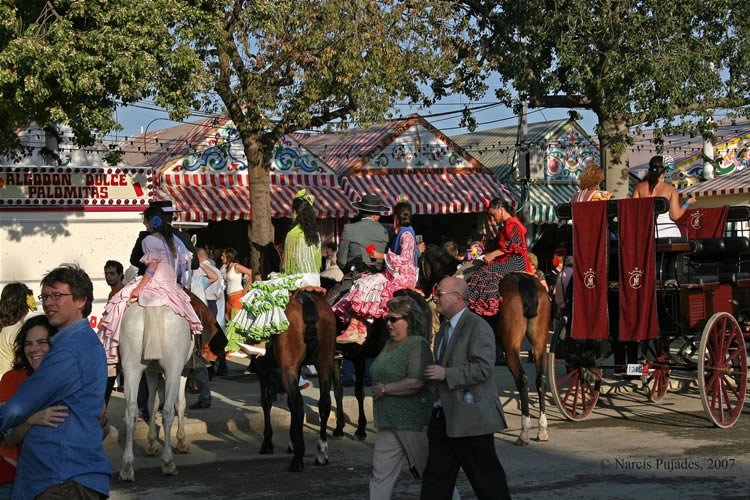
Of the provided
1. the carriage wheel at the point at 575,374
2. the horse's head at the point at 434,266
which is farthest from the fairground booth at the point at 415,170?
the horse's head at the point at 434,266

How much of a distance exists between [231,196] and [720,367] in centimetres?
1657

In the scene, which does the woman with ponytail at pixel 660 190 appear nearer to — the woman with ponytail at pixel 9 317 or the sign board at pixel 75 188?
the woman with ponytail at pixel 9 317

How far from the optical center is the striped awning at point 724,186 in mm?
25577

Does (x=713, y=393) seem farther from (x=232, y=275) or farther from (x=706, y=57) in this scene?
(x=706, y=57)

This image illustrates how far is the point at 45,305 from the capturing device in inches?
202

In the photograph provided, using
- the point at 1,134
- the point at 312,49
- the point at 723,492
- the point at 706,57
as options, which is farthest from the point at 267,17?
the point at 723,492

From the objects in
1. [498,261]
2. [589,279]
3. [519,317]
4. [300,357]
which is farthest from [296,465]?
[589,279]

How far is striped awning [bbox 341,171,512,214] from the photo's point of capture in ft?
90.7

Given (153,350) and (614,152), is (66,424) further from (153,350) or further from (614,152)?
(614,152)

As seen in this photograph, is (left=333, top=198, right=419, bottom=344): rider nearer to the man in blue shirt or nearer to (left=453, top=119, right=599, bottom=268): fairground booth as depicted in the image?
the man in blue shirt

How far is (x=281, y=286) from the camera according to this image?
391 inches

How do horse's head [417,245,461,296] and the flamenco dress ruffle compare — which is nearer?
the flamenco dress ruffle

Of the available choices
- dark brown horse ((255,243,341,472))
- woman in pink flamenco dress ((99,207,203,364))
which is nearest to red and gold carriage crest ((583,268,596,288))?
dark brown horse ((255,243,341,472))

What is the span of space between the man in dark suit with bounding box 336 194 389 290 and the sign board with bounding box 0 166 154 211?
589cm
